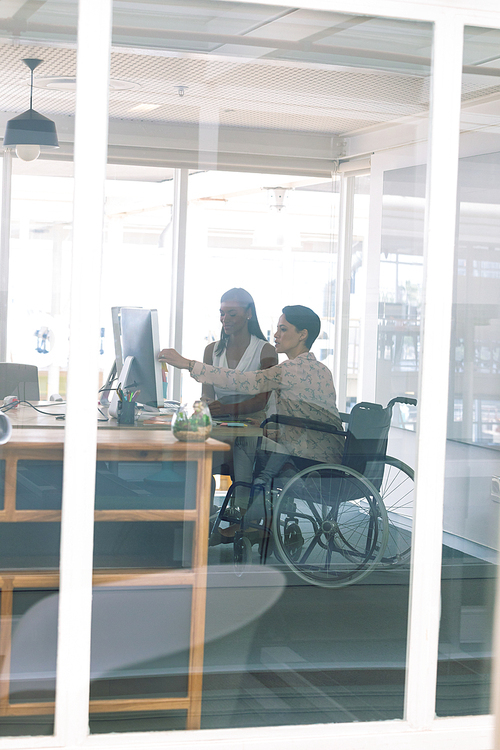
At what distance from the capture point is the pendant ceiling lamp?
3514mm

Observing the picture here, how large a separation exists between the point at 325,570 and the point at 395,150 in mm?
3107

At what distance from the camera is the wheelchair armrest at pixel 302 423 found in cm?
409

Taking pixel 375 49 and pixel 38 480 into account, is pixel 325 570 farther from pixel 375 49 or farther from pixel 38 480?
A: pixel 375 49

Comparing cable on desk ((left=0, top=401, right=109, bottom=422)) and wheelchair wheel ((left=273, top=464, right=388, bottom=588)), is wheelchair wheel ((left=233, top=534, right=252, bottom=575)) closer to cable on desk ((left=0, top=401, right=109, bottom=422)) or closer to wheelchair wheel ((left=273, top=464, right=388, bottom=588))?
wheelchair wheel ((left=273, top=464, right=388, bottom=588))

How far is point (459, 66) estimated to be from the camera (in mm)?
2326

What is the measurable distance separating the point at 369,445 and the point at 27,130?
2247 millimetres

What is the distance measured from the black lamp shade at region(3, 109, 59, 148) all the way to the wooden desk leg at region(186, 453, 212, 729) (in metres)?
1.70

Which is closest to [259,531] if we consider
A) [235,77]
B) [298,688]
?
[298,688]

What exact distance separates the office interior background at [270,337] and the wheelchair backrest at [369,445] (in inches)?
4.3

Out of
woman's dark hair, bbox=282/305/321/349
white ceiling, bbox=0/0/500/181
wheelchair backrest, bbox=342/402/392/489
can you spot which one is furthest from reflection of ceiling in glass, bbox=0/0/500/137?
wheelchair backrest, bbox=342/402/392/489

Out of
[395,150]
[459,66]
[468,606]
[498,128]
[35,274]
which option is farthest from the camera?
[395,150]

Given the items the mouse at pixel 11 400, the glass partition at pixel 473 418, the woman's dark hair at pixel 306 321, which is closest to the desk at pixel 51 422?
the mouse at pixel 11 400

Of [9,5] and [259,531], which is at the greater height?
[9,5]

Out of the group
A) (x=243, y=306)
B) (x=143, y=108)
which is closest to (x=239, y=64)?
(x=143, y=108)
